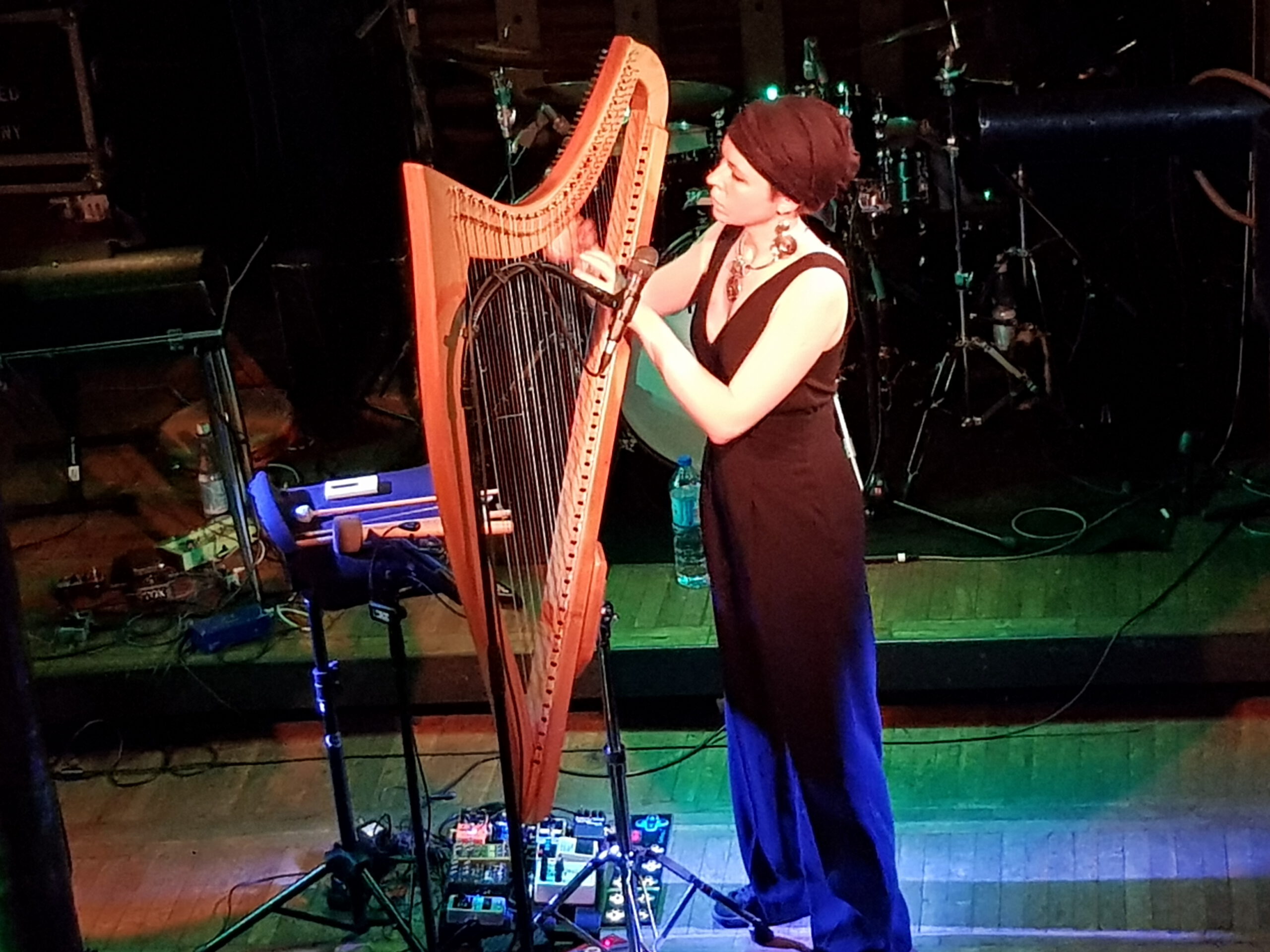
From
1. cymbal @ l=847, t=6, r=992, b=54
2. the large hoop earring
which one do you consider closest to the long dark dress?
the large hoop earring

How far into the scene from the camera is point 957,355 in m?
5.73

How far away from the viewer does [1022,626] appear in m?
4.55

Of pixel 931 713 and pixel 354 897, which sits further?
pixel 931 713

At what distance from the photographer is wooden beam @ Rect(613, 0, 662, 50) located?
241 inches

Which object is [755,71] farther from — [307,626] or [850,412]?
[307,626]

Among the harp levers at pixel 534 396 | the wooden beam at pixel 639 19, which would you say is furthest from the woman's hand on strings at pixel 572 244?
the wooden beam at pixel 639 19

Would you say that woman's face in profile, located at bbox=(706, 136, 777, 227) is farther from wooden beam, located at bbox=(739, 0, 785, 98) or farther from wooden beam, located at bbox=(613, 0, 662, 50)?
wooden beam, located at bbox=(613, 0, 662, 50)

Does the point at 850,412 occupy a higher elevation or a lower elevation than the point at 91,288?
lower

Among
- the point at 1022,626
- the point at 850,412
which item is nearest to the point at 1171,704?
the point at 1022,626

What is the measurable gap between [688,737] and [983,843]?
38.4 inches

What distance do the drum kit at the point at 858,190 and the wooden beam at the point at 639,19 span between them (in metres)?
0.57

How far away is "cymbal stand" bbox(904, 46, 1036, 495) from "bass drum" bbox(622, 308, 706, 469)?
75cm

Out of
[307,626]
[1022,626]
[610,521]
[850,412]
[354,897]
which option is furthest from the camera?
[850,412]

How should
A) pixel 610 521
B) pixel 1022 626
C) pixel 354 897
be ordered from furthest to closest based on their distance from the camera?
pixel 610 521 < pixel 1022 626 < pixel 354 897
